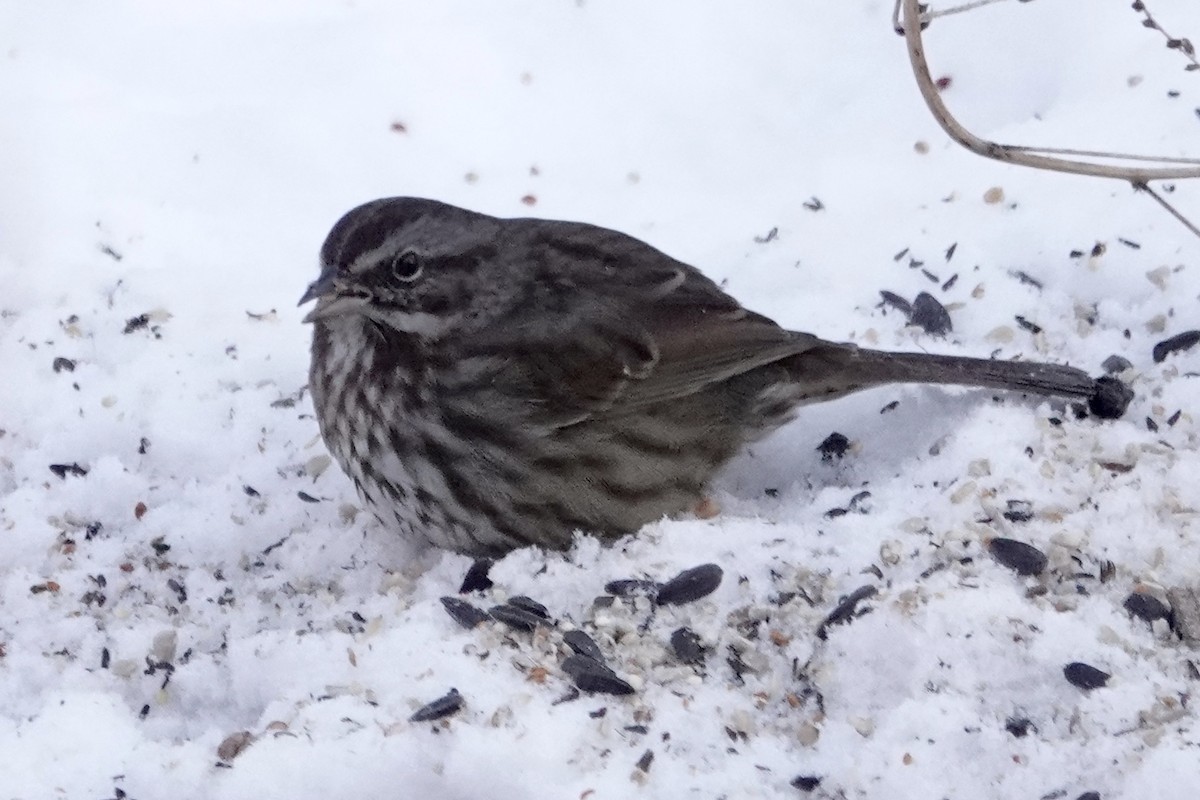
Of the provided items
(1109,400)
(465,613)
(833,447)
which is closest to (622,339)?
(833,447)

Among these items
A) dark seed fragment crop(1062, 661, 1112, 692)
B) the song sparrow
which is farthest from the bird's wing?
dark seed fragment crop(1062, 661, 1112, 692)

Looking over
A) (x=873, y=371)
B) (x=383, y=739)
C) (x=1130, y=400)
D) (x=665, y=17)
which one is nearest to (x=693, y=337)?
(x=873, y=371)

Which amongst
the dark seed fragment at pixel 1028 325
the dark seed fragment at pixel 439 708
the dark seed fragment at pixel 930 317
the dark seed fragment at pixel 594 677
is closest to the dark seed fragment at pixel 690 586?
the dark seed fragment at pixel 594 677

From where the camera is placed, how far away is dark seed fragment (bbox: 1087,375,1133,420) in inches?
192

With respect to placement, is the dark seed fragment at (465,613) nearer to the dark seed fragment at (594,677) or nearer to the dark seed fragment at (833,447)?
the dark seed fragment at (594,677)

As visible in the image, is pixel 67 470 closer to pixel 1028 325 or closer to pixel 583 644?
pixel 583 644

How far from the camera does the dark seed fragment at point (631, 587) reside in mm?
4164

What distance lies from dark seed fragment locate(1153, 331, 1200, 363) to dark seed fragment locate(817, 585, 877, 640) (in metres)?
1.76

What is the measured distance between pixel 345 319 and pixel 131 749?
1.56 meters

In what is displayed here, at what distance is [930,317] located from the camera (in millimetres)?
5539

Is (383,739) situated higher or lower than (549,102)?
lower

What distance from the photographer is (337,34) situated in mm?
6703

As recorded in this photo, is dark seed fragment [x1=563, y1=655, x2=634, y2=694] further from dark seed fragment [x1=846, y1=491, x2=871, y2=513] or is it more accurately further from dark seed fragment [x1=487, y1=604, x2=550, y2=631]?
dark seed fragment [x1=846, y1=491, x2=871, y2=513]

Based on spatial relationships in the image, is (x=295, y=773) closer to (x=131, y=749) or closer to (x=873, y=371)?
(x=131, y=749)
